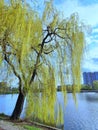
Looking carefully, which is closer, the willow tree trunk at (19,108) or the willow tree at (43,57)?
the willow tree at (43,57)

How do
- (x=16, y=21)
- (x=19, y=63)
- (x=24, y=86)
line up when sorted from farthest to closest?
(x=24, y=86)
(x=19, y=63)
(x=16, y=21)

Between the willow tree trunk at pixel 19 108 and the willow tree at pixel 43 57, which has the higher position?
the willow tree at pixel 43 57

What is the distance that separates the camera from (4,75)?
283 inches

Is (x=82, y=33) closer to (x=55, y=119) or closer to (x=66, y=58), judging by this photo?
(x=66, y=58)

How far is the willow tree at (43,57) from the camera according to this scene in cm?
651

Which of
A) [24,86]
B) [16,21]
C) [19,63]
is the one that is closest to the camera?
[16,21]

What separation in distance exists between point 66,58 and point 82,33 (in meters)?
0.97

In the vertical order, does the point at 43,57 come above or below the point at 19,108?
above

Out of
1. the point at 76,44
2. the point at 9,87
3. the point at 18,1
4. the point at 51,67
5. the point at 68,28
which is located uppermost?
the point at 18,1

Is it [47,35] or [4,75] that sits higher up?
[47,35]

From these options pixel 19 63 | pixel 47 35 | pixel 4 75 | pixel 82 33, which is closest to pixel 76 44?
pixel 82 33

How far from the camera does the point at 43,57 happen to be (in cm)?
748

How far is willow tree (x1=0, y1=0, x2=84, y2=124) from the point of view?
21.4 ft

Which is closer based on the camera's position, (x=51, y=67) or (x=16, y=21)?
(x=16, y=21)
